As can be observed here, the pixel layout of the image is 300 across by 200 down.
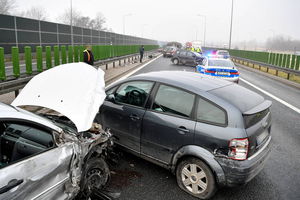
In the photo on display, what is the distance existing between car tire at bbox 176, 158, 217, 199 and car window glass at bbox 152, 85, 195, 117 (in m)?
0.72

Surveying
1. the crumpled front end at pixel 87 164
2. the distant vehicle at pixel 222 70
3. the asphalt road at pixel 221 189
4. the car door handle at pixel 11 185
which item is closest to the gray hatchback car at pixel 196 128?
the asphalt road at pixel 221 189

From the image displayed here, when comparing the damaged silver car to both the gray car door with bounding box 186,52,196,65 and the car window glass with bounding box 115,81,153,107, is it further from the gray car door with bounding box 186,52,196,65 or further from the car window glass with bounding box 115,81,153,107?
the gray car door with bounding box 186,52,196,65

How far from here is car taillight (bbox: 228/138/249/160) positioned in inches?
134

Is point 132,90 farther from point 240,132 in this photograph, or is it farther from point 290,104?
point 290,104

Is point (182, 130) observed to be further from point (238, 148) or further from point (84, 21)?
point (84, 21)

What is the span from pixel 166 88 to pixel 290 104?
7.86 m

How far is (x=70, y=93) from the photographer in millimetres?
3299

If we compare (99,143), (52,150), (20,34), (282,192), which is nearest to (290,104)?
(282,192)

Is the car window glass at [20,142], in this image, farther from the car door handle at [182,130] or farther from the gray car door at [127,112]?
the car door handle at [182,130]

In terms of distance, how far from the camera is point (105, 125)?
4.88m

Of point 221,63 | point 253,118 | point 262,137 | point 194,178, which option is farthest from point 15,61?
point 221,63

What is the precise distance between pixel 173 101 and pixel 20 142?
2206mm

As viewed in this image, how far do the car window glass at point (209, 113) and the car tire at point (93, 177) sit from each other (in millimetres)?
1531

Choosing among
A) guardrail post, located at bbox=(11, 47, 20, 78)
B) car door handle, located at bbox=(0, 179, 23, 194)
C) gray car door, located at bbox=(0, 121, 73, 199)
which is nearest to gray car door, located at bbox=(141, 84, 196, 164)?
gray car door, located at bbox=(0, 121, 73, 199)
